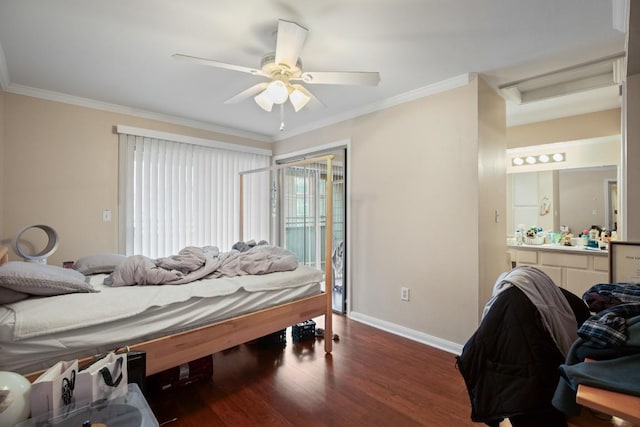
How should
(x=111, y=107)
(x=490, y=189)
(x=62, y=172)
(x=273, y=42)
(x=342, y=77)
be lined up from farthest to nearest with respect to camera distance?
A: (x=111, y=107), (x=62, y=172), (x=490, y=189), (x=273, y=42), (x=342, y=77)

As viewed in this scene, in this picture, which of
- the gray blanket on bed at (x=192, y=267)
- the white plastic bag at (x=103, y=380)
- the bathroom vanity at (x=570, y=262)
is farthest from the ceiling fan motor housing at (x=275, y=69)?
the bathroom vanity at (x=570, y=262)

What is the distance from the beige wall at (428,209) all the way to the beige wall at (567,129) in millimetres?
1112

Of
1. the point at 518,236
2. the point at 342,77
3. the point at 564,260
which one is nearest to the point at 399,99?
the point at 342,77

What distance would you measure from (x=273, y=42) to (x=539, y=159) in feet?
12.4

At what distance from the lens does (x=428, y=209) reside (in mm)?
2809

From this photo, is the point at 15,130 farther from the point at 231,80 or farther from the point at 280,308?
the point at 280,308

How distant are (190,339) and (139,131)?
2.60 metres

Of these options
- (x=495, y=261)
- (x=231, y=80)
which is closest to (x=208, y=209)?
(x=231, y=80)

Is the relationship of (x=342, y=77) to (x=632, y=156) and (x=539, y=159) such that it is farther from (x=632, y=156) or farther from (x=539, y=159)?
(x=539, y=159)

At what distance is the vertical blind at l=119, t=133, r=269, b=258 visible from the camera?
331cm

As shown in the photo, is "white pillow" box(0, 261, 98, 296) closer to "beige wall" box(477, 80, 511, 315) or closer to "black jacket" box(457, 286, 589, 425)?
"black jacket" box(457, 286, 589, 425)

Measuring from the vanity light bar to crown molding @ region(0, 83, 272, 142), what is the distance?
382 cm

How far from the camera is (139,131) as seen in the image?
3.31 meters

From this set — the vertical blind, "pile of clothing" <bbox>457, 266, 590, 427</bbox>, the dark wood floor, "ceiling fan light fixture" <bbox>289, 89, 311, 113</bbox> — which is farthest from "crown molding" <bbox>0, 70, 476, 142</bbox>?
the dark wood floor
